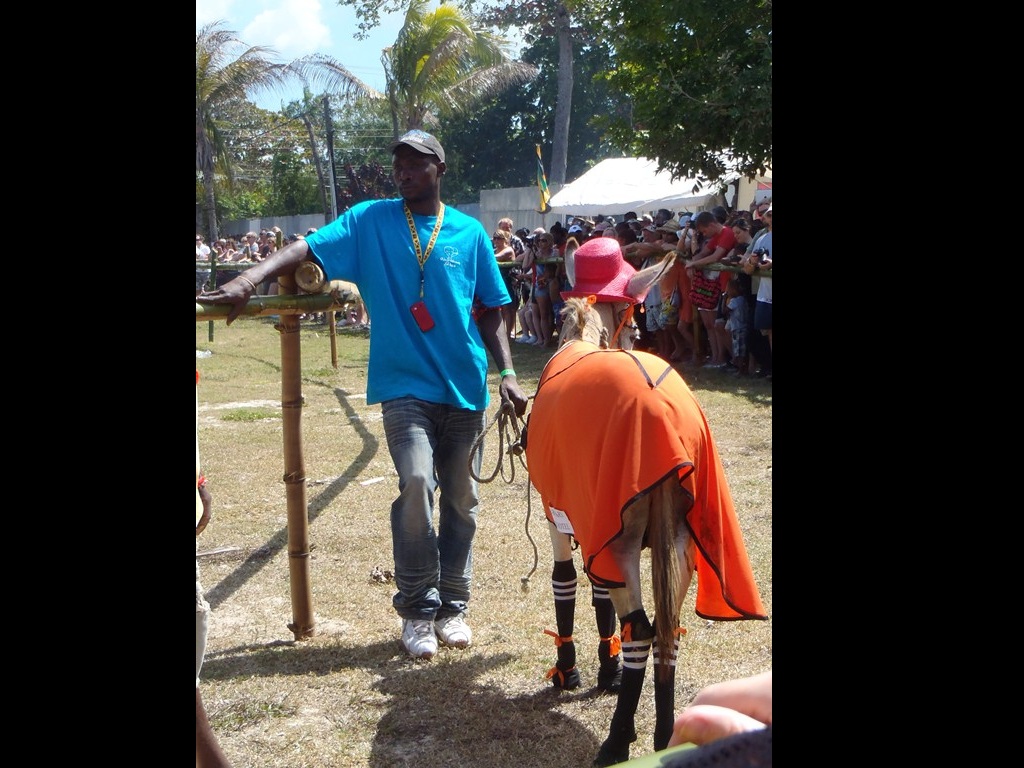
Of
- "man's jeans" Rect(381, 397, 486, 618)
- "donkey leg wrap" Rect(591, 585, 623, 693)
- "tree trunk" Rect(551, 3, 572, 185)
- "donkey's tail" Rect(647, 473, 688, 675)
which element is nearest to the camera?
"donkey's tail" Rect(647, 473, 688, 675)

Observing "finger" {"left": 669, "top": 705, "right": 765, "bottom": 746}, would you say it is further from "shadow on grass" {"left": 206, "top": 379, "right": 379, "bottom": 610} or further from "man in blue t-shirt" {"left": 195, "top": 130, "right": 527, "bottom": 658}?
"shadow on grass" {"left": 206, "top": 379, "right": 379, "bottom": 610}

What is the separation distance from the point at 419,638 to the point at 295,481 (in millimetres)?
871

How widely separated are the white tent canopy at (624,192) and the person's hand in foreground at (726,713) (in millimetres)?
17264

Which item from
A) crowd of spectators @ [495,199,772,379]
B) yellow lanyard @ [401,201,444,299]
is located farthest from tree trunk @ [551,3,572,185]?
yellow lanyard @ [401,201,444,299]

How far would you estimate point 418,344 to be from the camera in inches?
170

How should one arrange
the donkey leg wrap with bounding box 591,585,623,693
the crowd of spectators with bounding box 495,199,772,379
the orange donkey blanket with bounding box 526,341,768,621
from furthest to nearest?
1. the crowd of spectators with bounding box 495,199,772,379
2. the donkey leg wrap with bounding box 591,585,623,693
3. the orange donkey blanket with bounding box 526,341,768,621

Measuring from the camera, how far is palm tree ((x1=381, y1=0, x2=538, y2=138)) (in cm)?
2559

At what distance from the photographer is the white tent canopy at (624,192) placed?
1866 cm
